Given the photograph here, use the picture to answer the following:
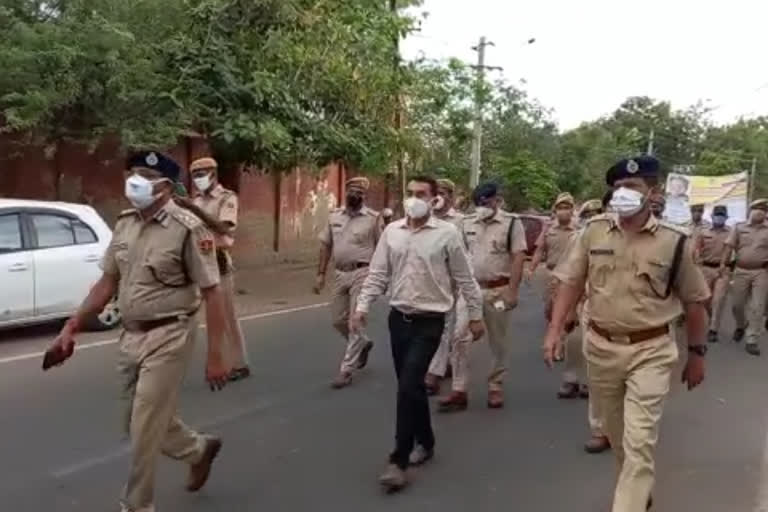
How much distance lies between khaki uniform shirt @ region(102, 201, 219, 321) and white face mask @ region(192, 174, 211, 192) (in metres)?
3.25

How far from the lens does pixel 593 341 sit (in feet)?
16.3

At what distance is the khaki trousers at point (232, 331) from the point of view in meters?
8.18

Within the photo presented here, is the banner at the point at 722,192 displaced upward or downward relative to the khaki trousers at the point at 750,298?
upward

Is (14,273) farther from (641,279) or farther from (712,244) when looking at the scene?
(712,244)

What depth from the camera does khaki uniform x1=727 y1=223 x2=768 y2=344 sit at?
11.7 meters

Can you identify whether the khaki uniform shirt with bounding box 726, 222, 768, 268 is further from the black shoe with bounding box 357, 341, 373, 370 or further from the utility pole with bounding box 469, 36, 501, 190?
the utility pole with bounding box 469, 36, 501, 190

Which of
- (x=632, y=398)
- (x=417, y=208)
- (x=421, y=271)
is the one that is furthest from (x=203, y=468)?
(x=632, y=398)

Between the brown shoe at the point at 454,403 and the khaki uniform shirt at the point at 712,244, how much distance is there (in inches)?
230

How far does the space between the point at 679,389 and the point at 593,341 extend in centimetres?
418

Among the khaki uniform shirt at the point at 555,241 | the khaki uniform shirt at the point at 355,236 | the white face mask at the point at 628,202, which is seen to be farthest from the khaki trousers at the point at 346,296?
→ the white face mask at the point at 628,202

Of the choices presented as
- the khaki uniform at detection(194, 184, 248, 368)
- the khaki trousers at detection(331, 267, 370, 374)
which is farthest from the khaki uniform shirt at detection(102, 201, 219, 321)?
the khaki trousers at detection(331, 267, 370, 374)

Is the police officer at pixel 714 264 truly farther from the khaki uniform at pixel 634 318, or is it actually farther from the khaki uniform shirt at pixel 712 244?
the khaki uniform at pixel 634 318

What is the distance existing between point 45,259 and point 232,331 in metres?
3.12

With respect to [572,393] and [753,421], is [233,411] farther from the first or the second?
[753,421]
